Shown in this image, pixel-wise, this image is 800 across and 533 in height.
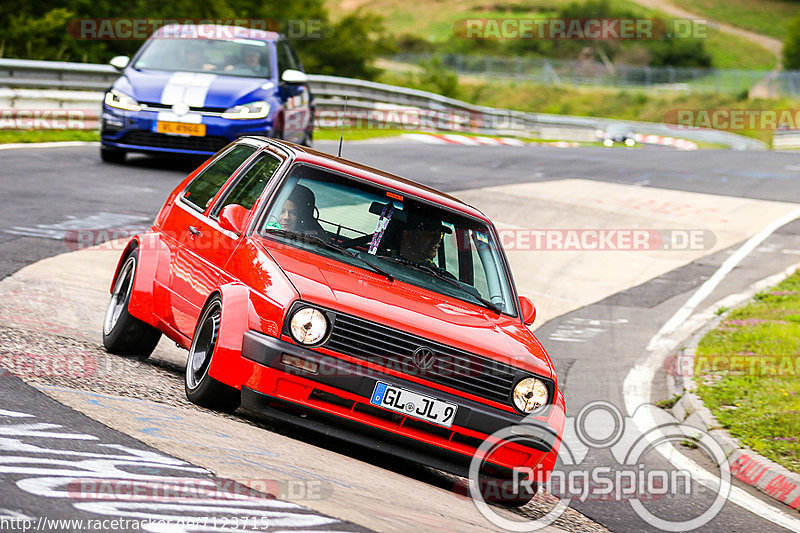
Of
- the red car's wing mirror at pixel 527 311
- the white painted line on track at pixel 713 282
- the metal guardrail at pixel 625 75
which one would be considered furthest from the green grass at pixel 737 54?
the red car's wing mirror at pixel 527 311

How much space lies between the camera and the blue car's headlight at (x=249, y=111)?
14438 mm

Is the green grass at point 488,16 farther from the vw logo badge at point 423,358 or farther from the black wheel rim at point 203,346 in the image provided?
the vw logo badge at point 423,358

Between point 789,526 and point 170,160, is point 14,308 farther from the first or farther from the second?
point 170,160

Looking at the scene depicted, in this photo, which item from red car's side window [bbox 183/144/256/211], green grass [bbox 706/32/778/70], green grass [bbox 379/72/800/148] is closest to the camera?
red car's side window [bbox 183/144/256/211]

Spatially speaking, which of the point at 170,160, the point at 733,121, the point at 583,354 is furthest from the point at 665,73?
the point at 583,354

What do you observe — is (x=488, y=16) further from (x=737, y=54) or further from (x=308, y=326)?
(x=308, y=326)

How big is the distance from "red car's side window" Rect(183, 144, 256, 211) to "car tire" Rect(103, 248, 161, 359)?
0.52 metres

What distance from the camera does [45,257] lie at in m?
9.68

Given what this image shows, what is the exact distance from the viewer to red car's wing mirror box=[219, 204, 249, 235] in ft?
20.6

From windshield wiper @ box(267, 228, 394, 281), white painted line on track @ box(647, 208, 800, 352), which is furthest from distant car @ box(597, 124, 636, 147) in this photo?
windshield wiper @ box(267, 228, 394, 281)

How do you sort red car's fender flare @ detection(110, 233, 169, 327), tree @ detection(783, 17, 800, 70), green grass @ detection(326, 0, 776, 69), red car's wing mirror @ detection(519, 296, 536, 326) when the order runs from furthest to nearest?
green grass @ detection(326, 0, 776, 69)
tree @ detection(783, 17, 800, 70)
red car's fender flare @ detection(110, 233, 169, 327)
red car's wing mirror @ detection(519, 296, 536, 326)

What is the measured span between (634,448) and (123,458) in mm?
4102

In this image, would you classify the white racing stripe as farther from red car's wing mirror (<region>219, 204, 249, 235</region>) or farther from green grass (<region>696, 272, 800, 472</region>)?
red car's wing mirror (<region>219, 204, 249, 235</region>)

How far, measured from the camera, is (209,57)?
15312 mm
